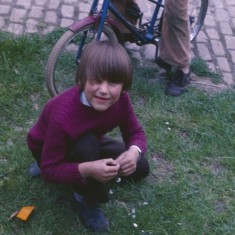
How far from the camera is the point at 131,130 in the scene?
123 inches

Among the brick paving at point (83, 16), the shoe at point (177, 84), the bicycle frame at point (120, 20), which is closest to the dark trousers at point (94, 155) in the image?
the bicycle frame at point (120, 20)

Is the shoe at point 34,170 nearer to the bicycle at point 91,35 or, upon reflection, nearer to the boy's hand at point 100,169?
the boy's hand at point 100,169

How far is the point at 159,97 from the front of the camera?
4348 mm

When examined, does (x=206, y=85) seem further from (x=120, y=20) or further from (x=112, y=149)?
(x=112, y=149)

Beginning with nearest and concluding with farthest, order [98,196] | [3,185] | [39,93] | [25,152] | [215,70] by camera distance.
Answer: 1. [98,196]
2. [3,185]
3. [25,152]
4. [39,93]
5. [215,70]

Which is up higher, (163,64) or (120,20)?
(120,20)

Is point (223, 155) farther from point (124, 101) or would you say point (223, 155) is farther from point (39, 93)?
point (39, 93)

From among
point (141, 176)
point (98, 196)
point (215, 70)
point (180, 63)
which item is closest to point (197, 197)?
point (141, 176)

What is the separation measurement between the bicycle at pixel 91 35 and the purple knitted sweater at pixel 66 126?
103 centimetres

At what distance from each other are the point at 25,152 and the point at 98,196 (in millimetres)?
739

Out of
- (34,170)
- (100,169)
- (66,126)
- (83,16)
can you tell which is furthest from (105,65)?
(83,16)

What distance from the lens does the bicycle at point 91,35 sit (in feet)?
12.9

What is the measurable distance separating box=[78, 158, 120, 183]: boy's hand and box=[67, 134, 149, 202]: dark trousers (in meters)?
0.10

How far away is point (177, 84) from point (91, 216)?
1.66m
